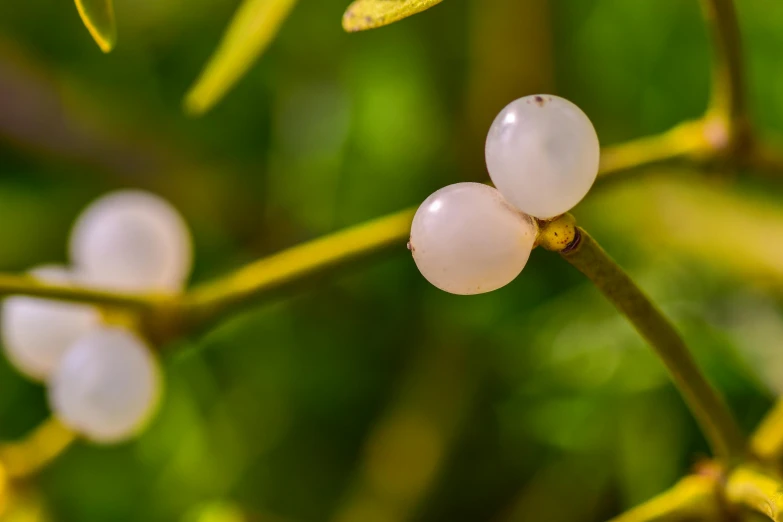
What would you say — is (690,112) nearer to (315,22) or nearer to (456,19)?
(456,19)

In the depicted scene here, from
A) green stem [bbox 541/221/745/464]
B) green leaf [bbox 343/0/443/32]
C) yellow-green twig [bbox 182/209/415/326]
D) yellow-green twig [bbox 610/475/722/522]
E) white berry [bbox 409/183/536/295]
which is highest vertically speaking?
yellow-green twig [bbox 182/209/415/326]

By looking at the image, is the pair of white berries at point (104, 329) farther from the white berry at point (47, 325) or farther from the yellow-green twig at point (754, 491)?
the yellow-green twig at point (754, 491)

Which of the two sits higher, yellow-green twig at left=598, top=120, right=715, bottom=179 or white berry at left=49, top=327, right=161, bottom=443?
white berry at left=49, top=327, right=161, bottom=443

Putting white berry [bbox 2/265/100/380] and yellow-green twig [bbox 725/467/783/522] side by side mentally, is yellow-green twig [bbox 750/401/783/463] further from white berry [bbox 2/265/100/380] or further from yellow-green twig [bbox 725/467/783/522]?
white berry [bbox 2/265/100/380]

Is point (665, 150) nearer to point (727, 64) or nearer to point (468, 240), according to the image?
point (727, 64)

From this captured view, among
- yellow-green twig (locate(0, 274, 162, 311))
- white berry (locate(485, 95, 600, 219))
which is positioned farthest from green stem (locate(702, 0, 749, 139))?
yellow-green twig (locate(0, 274, 162, 311))

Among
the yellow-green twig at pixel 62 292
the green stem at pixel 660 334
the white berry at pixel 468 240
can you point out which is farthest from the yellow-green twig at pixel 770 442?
the yellow-green twig at pixel 62 292

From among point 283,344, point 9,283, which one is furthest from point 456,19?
point 9,283
